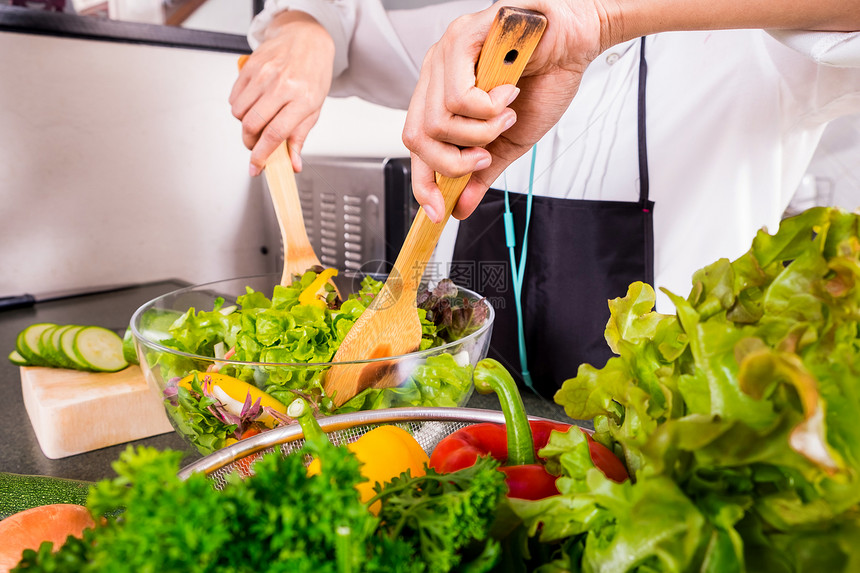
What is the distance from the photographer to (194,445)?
2.00 ft

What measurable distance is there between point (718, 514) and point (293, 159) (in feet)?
2.64

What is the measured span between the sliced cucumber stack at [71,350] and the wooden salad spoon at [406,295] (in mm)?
452

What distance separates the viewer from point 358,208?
1.37 m

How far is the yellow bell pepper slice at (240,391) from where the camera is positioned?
1.85 feet

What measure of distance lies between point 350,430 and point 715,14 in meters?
0.48

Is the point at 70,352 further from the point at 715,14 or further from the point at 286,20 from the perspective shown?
the point at 715,14

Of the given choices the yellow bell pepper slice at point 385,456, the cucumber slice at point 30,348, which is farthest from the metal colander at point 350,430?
the cucumber slice at point 30,348

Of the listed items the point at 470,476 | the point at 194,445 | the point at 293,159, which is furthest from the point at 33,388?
the point at 470,476

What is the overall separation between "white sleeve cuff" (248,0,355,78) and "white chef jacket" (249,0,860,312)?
1.59ft

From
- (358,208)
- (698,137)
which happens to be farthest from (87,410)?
(698,137)

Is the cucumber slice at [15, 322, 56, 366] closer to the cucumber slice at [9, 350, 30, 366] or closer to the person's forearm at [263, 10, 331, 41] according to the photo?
the cucumber slice at [9, 350, 30, 366]

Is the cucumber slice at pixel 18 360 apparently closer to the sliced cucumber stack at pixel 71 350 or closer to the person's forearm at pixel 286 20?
the sliced cucumber stack at pixel 71 350

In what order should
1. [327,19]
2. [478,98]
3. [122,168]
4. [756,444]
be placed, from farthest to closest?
1. [122,168]
2. [327,19]
3. [478,98]
4. [756,444]

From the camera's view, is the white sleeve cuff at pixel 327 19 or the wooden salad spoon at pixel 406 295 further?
the white sleeve cuff at pixel 327 19
